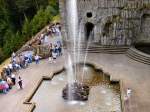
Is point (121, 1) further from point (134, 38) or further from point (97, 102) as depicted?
point (97, 102)

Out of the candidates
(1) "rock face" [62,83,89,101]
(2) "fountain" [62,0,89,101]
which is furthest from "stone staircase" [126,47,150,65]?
(1) "rock face" [62,83,89,101]

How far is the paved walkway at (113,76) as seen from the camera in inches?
763

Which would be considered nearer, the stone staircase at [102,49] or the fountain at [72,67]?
the fountain at [72,67]

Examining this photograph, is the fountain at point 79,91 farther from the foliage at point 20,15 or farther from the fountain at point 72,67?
the foliage at point 20,15

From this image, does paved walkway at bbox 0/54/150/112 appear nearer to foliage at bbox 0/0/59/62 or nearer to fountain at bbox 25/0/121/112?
fountain at bbox 25/0/121/112

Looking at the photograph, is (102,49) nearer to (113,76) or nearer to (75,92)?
(113,76)

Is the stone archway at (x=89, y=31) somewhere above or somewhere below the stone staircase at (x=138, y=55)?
above

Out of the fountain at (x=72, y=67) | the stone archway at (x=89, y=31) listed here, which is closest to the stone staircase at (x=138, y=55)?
the stone archway at (x=89, y=31)

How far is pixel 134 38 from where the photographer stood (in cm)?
2747

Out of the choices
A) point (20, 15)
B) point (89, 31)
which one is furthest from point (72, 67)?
point (20, 15)

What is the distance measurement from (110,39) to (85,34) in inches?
90.8

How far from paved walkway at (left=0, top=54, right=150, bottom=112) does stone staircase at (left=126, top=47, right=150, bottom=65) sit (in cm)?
34

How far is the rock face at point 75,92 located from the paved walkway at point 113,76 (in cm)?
242

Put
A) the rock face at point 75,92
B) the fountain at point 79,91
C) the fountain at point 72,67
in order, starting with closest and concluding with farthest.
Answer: the fountain at point 79,91 < the rock face at point 75,92 < the fountain at point 72,67
